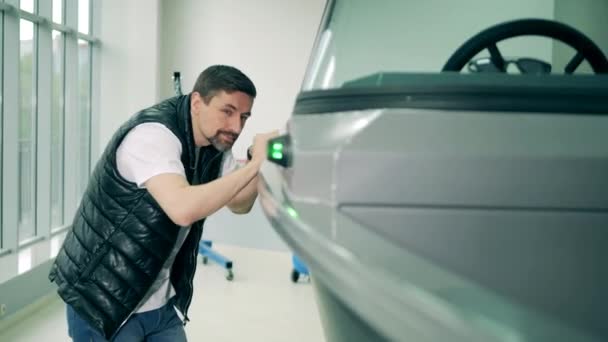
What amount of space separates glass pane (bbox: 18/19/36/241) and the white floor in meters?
1.09

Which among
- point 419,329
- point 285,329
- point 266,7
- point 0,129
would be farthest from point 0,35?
point 419,329

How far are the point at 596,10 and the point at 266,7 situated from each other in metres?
4.39

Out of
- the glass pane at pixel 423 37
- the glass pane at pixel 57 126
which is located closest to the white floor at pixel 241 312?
the glass pane at pixel 57 126

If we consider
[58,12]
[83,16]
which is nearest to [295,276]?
[58,12]

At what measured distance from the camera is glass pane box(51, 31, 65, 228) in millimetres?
4727

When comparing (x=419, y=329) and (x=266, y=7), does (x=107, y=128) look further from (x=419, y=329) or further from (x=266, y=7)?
(x=419, y=329)

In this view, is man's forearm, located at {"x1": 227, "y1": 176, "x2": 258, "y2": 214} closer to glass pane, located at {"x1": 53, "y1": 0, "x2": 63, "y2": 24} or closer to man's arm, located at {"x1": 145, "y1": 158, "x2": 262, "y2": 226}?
man's arm, located at {"x1": 145, "y1": 158, "x2": 262, "y2": 226}

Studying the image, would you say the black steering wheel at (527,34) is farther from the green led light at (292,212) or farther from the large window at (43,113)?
the large window at (43,113)

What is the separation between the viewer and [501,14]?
1.11m

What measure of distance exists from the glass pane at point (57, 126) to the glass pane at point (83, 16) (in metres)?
0.37

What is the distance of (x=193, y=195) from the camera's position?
134 centimetres

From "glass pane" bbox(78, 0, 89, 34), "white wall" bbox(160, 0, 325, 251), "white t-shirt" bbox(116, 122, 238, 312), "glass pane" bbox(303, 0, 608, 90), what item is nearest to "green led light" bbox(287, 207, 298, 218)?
"glass pane" bbox(303, 0, 608, 90)

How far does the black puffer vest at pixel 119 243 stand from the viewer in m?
1.58

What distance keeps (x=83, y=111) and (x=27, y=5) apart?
1416 millimetres
